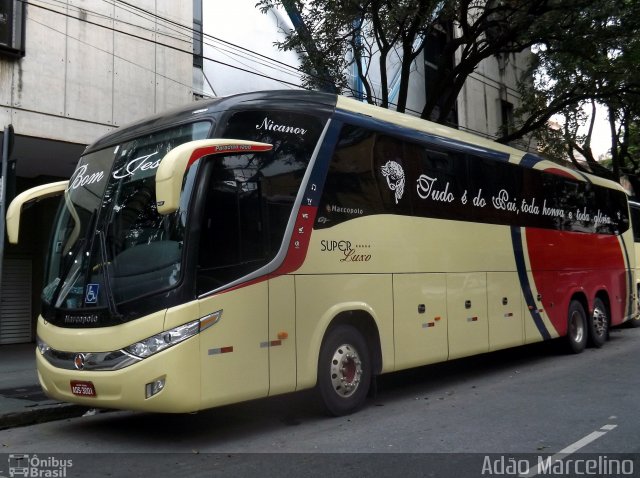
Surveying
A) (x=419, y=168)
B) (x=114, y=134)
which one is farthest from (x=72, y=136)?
(x=419, y=168)

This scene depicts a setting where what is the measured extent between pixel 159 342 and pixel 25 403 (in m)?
3.26

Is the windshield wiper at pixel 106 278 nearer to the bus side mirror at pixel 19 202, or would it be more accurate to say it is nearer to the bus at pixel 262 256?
the bus at pixel 262 256

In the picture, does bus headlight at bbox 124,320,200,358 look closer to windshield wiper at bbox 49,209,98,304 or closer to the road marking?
windshield wiper at bbox 49,209,98,304

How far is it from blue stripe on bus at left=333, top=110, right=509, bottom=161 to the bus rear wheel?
4408mm

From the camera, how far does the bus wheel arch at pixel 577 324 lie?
12055 millimetres

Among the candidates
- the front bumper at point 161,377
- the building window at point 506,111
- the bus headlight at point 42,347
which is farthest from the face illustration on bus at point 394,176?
the building window at point 506,111

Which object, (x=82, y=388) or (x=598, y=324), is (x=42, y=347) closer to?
(x=82, y=388)

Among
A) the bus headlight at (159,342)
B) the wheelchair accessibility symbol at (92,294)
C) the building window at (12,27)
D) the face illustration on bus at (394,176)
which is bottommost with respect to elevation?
the bus headlight at (159,342)

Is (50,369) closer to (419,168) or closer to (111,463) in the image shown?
(111,463)

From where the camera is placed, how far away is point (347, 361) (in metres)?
7.32

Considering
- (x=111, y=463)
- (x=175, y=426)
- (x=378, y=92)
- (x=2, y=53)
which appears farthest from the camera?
(x=378, y=92)

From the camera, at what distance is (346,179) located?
7449mm

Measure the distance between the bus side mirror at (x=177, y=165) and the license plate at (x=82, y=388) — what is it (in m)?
1.94

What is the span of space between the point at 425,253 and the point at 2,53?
7608mm
